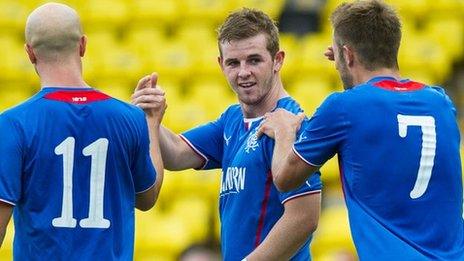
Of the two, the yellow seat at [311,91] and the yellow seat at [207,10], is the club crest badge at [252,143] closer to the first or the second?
the yellow seat at [311,91]

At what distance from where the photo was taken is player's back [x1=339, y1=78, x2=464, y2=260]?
16.3ft

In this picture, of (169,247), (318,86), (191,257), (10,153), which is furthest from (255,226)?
(318,86)

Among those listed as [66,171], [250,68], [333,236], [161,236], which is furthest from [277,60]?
[161,236]

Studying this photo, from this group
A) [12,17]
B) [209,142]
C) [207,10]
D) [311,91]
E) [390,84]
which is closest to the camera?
[390,84]

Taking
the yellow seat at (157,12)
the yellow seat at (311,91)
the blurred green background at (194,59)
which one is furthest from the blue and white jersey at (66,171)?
the yellow seat at (157,12)

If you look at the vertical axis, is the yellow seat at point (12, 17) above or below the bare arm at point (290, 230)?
above

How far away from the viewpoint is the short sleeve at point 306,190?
18.0 ft

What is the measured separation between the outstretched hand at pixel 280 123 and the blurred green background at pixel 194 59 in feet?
15.8

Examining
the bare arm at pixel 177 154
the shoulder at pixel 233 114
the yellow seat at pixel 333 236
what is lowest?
the yellow seat at pixel 333 236

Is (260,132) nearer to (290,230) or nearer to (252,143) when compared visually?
(252,143)

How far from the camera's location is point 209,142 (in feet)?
20.4

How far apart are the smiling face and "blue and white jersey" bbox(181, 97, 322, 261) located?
0.13 metres

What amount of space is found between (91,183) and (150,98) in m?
0.69

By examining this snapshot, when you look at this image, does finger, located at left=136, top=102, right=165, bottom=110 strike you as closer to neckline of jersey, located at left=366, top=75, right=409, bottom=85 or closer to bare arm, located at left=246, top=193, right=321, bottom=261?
bare arm, located at left=246, top=193, right=321, bottom=261
